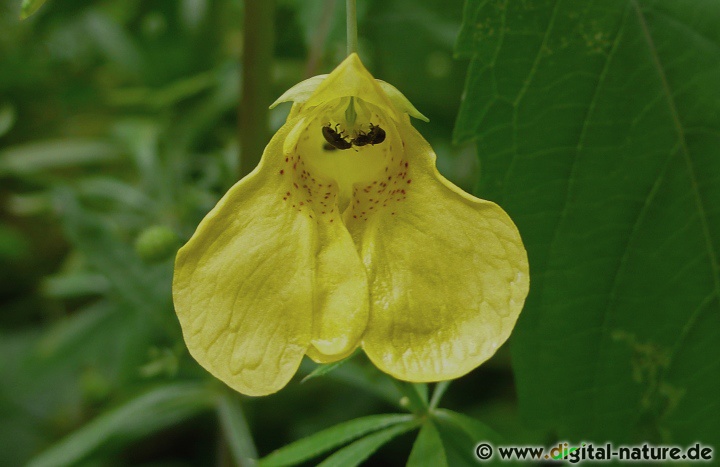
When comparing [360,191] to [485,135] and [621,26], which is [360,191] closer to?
[485,135]

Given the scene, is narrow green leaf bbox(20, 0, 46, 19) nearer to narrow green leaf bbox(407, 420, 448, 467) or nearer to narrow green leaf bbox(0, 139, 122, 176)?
narrow green leaf bbox(407, 420, 448, 467)

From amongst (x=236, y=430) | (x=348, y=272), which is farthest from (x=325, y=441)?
(x=236, y=430)

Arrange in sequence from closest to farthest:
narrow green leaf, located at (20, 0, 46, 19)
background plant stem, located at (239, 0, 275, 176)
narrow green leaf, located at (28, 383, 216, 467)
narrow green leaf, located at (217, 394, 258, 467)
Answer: narrow green leaf, located at (20, 0, 46, 19) → background plant stem, located at (239, 0, 275, 176) → narrow green leaf, located at (217, 394, 258, 467) → narrow green leaf, located at (28, 383, 216, 467)

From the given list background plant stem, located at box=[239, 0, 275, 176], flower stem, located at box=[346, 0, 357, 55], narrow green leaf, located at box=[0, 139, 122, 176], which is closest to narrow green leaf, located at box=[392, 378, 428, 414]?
flower stem, located at box=[346, 0, 357, 55]

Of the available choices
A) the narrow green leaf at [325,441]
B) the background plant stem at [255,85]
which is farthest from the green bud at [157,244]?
the narrow green leaf at [325,441]

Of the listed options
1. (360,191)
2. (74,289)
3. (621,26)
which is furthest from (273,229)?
(74,289)

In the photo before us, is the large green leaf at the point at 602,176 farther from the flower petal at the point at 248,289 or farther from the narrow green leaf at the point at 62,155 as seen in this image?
the narrow green leaf at the point at 62,155
